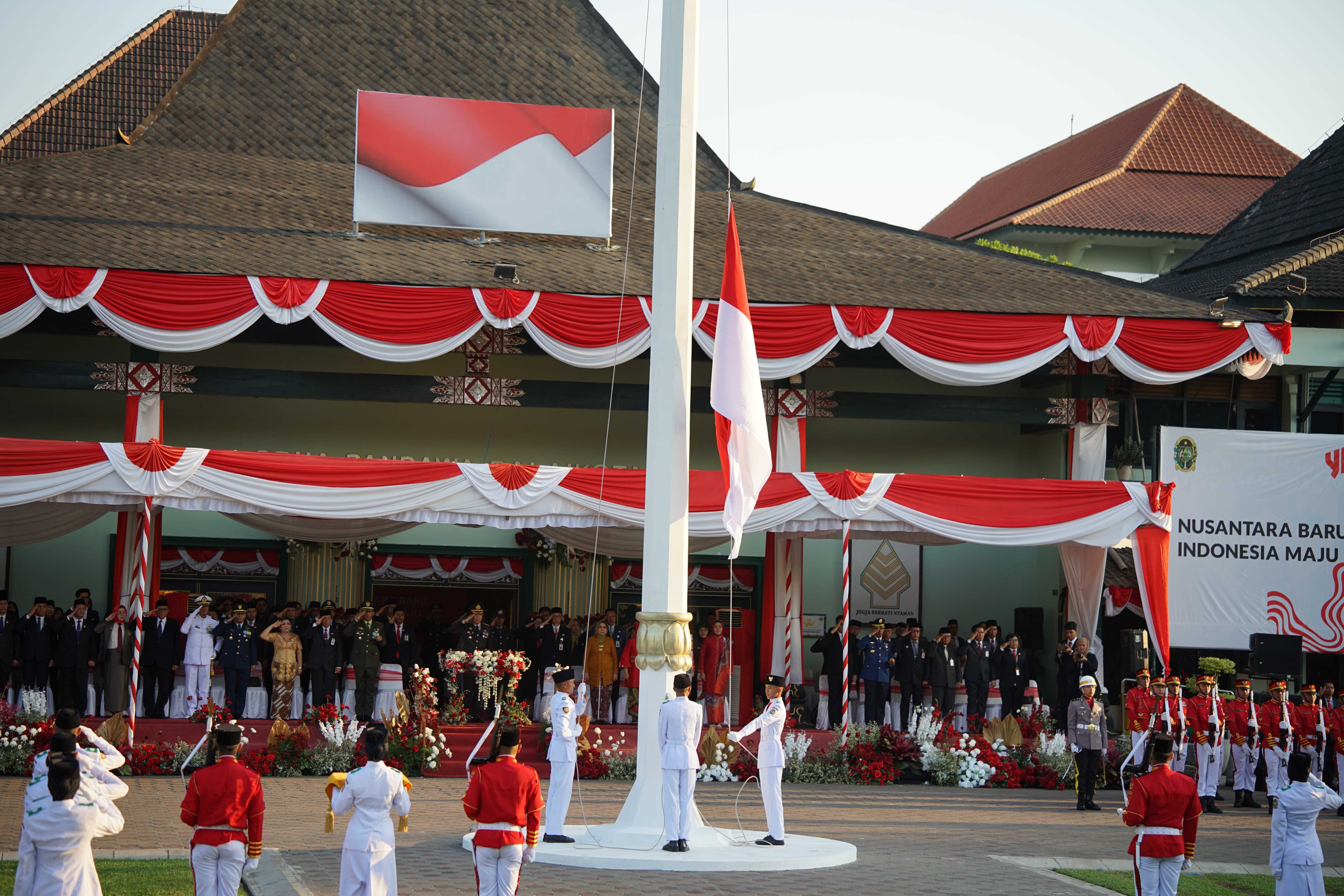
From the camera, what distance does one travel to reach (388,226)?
23.0 metres

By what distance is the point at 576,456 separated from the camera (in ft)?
76.7

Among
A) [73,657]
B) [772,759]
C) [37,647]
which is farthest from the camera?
[73,657]

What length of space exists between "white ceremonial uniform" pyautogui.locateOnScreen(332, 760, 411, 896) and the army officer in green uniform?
10.2 meters

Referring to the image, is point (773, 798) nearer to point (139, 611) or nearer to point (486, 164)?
point (139, 611)

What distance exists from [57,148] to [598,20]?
17632 millimetres

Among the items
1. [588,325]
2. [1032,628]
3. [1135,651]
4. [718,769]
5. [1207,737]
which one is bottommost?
[718,769]

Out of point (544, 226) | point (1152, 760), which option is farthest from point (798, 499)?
point (1152, 760)

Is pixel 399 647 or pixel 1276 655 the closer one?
pixel 399 647

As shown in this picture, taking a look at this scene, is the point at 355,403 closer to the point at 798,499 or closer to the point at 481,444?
the point at 481,444

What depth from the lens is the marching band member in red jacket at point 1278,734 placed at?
1806 cm

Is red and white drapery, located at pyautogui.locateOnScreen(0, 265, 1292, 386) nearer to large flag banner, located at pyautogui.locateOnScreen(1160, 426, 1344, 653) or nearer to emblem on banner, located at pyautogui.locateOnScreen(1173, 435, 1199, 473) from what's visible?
→ emblem on banner, located at pyautogui.locateOnScreen(1173, 435, 1199, 473)

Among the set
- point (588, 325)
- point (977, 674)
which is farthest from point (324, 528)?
point (977, 674)

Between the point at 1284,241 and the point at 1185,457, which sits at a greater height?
the point at 1284,241

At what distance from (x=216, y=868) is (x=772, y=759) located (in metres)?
5.61
